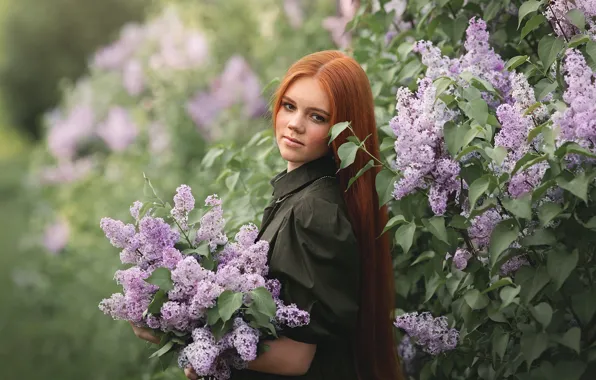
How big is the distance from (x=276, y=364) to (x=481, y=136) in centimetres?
76

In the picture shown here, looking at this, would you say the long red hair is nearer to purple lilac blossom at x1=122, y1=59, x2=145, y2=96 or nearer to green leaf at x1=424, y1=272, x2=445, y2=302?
green leaf at x1=424, y1=272, x2=445, y2=302

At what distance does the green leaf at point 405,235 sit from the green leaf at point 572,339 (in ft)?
1.42

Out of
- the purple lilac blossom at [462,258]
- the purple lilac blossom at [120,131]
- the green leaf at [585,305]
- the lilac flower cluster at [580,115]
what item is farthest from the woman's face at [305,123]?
the purple lilac blossom at [120,131]

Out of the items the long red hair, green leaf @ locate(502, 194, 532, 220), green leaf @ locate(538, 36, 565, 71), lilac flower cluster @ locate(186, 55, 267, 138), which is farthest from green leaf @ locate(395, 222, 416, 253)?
lilac flower cluster @ locate(186, 55, 267, 138)

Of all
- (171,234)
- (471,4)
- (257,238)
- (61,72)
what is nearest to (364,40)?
(471,4)

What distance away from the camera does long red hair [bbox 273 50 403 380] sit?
2396mm

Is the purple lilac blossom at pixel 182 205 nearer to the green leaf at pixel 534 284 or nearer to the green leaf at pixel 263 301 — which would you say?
the green leaf at pixel 263 301

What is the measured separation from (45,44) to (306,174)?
20.5m

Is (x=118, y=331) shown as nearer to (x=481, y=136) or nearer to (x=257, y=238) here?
(x=257, y=238)

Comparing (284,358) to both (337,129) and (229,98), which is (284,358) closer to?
(337,129)

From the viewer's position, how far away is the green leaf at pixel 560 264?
1998mm

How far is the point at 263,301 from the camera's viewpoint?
2.09 m

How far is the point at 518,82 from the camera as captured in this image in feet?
7.26

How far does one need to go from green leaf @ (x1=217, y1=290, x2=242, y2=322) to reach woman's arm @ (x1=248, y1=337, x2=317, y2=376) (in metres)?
0.19
